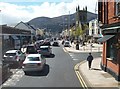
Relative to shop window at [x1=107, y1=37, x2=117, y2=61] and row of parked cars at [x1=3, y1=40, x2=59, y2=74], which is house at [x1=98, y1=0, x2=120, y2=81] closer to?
shop window at [x1=107, y1=37, x2=117, y2=61]

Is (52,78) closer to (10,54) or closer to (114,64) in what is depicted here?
(114,64)

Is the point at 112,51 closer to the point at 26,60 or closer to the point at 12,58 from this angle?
the point at 26,60

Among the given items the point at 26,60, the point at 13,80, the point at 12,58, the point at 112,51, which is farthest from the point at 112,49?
the point at 12,58

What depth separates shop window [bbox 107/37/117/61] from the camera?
927 inches

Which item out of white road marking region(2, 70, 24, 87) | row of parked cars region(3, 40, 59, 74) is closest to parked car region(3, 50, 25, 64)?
row of parked cars region(3, 40, 59, 74)

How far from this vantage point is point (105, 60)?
26516 mm

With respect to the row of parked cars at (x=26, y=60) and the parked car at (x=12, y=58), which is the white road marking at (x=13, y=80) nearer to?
the row of parked cars at (x=26, y=60)

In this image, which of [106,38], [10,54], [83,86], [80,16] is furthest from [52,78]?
[80,16]

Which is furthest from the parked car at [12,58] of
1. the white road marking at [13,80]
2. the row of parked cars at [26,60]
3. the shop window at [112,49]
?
the shop window at [112,49]

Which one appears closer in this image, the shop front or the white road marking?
the white road marking

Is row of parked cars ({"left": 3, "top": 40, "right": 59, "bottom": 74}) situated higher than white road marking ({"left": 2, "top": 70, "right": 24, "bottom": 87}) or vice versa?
row of parked cars ({"left": 3, "top": 40, "right": 59, "bottom": 74})

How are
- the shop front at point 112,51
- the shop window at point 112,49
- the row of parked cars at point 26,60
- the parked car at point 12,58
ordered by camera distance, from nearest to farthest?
the shop front at point 112,51
the shop window at point 112,49
the row of parked cars at point 26,60
the parked car at point 12,58

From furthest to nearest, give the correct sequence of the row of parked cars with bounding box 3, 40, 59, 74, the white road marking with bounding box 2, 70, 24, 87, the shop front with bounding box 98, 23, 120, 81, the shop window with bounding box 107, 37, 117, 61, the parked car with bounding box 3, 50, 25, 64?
the parked car with bounding box 3, 50, 25, 64, the row of parked cars with bounding box 3, 40, 59, 74, the shop window with bounding box 107, 37, 117, 61, the shop front with bounding box 98, 23, 120, 81, the white road marking with bounding box 2, 70, 24, 87

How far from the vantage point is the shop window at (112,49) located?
23.6m
